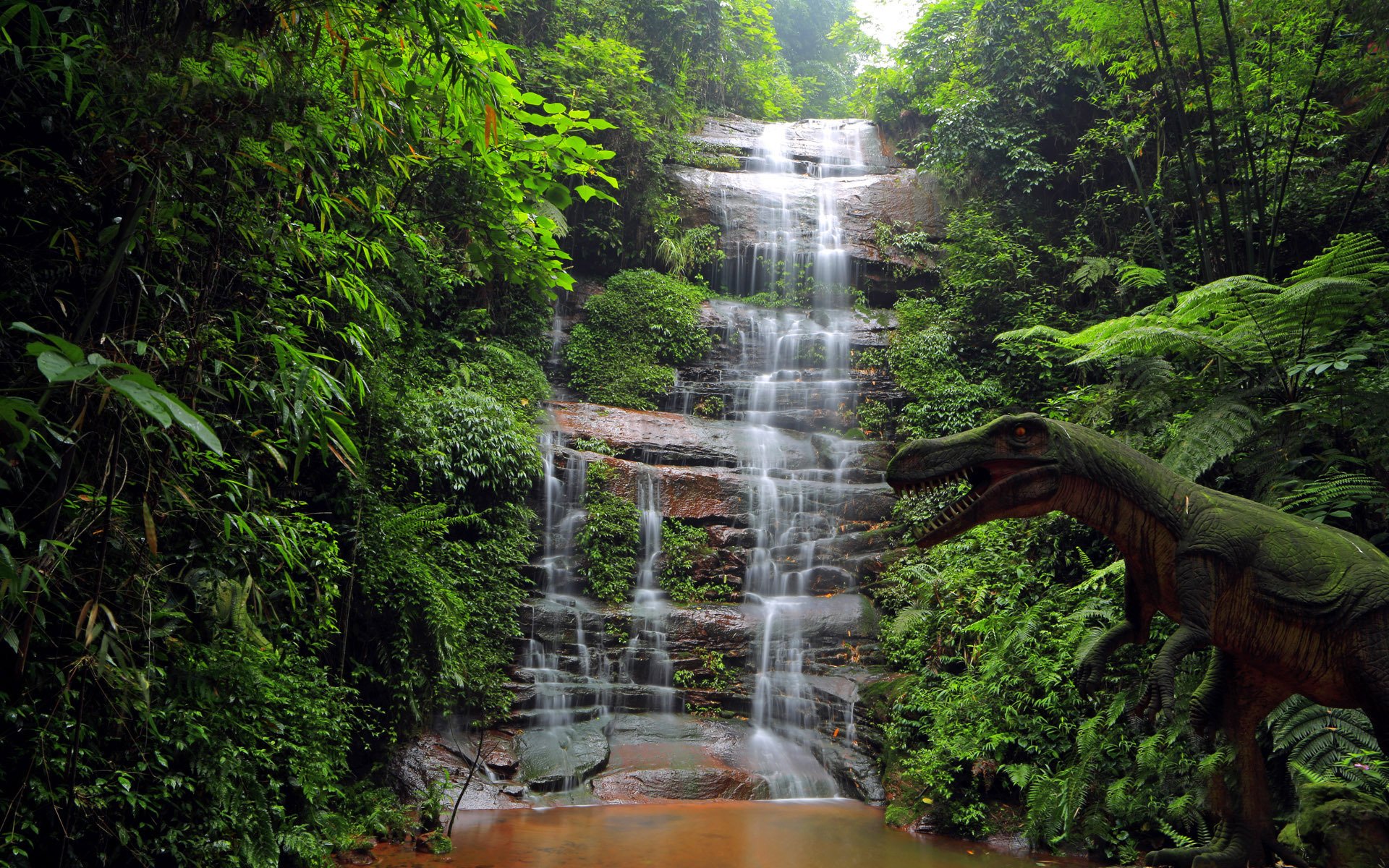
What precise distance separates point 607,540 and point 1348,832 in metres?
7.89

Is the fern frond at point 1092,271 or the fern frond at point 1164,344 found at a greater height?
the fern frond at point 1092,271

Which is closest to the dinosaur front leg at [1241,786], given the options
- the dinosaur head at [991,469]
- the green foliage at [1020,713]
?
the green foliage at [1020,713]

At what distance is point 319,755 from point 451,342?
7.76 metres

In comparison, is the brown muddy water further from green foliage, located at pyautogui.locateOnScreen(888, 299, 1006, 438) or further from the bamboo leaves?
green foliage, located at pyautogui.locateOnScreen(888, 299, 1006, 438)

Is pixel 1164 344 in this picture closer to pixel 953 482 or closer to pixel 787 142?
pixel 953 482

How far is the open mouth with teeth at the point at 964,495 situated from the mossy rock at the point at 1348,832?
1.82 meters

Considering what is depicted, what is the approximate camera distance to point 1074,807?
4824 mm

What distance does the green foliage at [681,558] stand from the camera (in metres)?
9.98

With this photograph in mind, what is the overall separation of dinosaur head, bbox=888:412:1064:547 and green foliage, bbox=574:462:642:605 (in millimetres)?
6870

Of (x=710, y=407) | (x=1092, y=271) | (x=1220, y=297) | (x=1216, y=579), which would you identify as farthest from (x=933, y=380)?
(x=1216, y=579)

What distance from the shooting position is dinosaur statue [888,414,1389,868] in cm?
285

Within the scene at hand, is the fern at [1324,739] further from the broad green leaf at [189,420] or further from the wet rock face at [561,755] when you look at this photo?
the wet rock face at [561,755]

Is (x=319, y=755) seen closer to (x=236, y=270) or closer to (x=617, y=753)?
(x=236, y=270)

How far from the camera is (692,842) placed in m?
5.31
